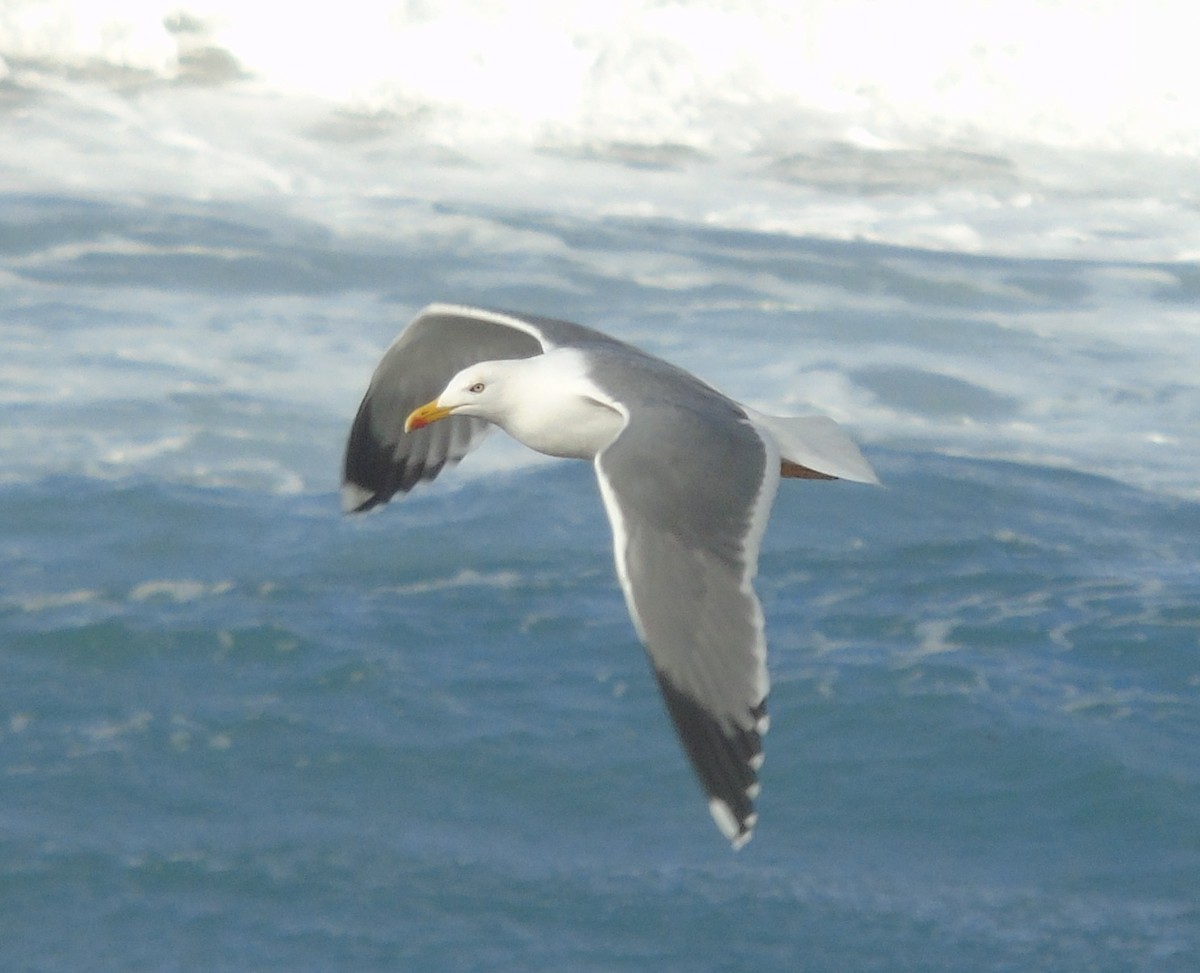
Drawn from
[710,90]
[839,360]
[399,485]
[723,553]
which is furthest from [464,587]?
[710,90]

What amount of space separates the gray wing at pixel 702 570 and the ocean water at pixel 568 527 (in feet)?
22.7

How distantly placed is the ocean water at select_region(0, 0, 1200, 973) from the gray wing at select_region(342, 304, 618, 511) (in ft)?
17.4

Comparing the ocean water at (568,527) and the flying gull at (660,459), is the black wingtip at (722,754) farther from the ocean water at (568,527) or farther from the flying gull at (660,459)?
the ocean water at (568,527)

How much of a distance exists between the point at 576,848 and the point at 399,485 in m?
5.71

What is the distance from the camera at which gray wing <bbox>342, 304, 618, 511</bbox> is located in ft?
21.9

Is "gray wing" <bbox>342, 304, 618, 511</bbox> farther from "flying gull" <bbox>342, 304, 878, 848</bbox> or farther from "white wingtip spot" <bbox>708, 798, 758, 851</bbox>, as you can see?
"white wingtip spot" <bbox>708, 798, 758, 851</bbox>

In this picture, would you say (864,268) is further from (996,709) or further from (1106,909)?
(1106,909)

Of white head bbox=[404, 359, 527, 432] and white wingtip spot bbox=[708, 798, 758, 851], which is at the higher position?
white head bbox=[404, 359, 527, 432]

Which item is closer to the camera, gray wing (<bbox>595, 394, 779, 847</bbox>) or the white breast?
gray wing (<bbox>595, 394, 779, 847</bbox>)

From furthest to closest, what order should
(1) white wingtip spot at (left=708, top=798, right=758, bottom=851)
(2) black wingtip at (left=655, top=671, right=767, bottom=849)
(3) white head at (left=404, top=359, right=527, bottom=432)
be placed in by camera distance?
(3) white head at (left=404, top=359, right=527, bottom=432) < (2) black wingtip at (left=655, top=671, right=767, bottom=849) < (1) white wingtip spot at (left=708, top=798, right=758, bottom=851)

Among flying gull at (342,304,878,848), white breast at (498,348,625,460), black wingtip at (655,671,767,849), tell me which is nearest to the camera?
black wingtip at (655,671,767,849)

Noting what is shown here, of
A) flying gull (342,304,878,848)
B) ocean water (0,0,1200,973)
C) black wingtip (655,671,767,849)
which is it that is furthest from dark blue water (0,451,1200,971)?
black wingtip (655,671,767,849)

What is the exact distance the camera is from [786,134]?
2341 cm

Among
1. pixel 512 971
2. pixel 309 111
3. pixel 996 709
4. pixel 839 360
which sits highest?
pixel 309 111
